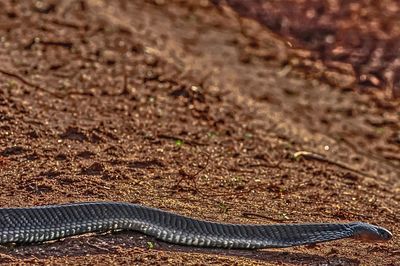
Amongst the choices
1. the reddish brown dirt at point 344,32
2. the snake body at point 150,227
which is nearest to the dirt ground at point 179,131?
the snake body at point 150,227

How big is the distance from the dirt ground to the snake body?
0.09 metres

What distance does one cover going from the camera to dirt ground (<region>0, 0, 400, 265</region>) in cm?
957

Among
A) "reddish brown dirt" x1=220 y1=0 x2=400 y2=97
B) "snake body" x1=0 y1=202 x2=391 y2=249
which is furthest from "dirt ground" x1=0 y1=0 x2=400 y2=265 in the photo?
"reddish brown dirt" x1=220 y1=0 x2=400 y2=97

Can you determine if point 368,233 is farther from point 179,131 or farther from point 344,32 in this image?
point 344,32

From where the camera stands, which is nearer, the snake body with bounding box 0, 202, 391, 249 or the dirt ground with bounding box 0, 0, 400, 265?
the snake body with bounding box 0, 202, 391, 249

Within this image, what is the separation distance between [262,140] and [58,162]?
3053 millimetres

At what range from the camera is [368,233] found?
9.55m

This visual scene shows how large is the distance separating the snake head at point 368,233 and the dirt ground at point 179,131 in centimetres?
11

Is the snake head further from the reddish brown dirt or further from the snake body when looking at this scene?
the reddish brown dirt

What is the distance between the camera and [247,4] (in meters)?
19.3

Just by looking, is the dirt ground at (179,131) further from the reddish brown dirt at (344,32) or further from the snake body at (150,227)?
the reddish brown dirt at (344,32)

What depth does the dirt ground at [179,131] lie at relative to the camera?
9.57m

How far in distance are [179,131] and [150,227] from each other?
3.43m

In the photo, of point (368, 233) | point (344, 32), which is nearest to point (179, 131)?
point (368, 233)
